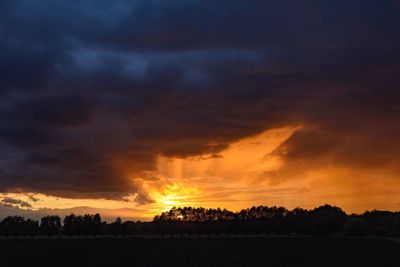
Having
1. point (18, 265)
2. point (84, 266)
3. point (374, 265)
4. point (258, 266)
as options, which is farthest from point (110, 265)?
point (374, 265)

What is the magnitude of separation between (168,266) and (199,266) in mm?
3647

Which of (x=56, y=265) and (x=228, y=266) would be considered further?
(x=56, y=265)

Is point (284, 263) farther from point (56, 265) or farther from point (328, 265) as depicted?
point (56, 265)

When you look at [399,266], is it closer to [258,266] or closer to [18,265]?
[258,266]

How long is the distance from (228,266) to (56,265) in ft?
72.9

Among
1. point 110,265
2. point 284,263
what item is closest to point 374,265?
point 284,263

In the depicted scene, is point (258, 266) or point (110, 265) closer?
point (258, 266)

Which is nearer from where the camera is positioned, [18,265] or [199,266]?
[199,266]

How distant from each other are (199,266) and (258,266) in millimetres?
6793

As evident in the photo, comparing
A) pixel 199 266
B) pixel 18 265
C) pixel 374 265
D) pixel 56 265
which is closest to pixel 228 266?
pixel 199 266

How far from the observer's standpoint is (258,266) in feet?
197

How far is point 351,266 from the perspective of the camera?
6003 cm

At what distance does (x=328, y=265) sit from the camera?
202 feet

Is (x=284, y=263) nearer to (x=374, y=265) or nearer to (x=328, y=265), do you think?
(x=328, y=265)
